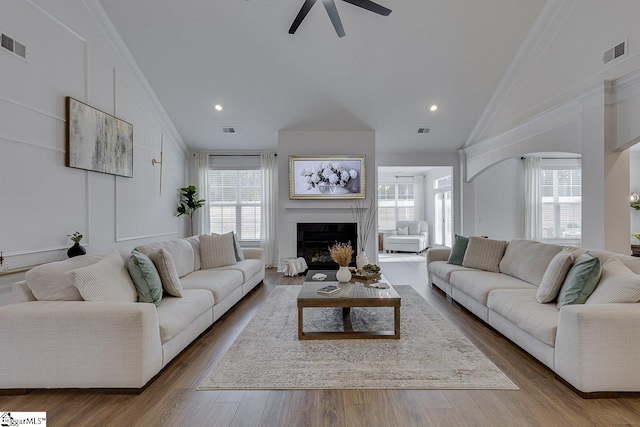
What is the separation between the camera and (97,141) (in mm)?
4234

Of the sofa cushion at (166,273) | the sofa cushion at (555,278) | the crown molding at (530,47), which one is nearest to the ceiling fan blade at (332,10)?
the crown molding at (530,47)

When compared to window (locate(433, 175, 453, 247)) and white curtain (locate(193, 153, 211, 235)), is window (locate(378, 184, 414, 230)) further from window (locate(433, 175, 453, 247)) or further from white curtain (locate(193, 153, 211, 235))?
white curtain (locate(193, 153, 211, 235))

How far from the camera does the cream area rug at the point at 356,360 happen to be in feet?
7.47

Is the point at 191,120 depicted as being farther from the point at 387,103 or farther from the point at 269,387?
the point at 269,387

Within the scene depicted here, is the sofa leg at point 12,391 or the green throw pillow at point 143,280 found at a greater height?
the green throw pillow at point 143,280

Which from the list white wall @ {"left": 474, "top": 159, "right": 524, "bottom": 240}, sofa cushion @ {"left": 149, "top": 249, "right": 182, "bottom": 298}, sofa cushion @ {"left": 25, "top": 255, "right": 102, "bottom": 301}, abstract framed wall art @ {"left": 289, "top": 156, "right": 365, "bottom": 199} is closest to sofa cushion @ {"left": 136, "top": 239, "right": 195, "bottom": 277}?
sofa cushion @ {"left": 149, "top": 249, "right": 182, "bottom": 298}

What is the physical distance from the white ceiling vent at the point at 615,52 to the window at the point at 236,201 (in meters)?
5.99

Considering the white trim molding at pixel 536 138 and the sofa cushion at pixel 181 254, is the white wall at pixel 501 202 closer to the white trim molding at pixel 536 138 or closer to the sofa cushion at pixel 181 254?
the white trim molding at pixel 536 138

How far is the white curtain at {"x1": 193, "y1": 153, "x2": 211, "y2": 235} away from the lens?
7.21 m

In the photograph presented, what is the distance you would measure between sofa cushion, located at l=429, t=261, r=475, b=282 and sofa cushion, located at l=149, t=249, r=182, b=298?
3305 mm

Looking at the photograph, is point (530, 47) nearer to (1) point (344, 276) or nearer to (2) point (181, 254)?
(1) point (344, 276)

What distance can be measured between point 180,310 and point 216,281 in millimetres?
989

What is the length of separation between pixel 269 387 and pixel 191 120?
535 cm

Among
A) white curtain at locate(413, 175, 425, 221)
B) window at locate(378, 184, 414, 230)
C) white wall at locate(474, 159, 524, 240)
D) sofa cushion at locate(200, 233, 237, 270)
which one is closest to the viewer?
sofa cushion at locate(200, 233, 237, 270)
